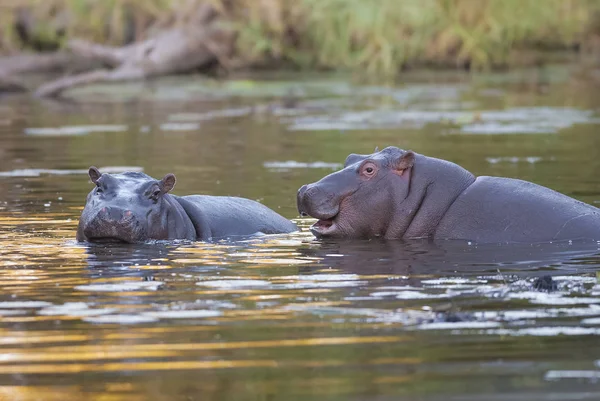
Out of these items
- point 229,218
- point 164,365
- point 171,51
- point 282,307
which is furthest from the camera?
point 171,51

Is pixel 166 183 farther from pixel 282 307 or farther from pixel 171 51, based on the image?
pixel 171 51

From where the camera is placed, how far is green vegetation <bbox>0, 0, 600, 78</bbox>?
33.5 metres

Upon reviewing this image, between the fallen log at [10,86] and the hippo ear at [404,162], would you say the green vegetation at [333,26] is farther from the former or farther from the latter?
the hippo ear at [404,162]

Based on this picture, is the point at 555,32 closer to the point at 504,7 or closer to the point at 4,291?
the point at 504,7

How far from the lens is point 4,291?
25.8 ft

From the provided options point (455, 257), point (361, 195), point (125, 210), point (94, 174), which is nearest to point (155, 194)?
point (125, 210)

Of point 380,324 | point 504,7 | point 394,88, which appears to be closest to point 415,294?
point 380,324

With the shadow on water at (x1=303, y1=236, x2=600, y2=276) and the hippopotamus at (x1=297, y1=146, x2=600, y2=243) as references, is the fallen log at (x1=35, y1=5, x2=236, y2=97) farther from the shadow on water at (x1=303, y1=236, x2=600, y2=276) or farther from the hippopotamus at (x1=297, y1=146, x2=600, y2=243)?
the shadow on water at (x1=303, y1=236, x2=600, y2=276)

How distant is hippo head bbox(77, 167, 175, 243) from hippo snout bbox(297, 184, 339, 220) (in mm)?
988

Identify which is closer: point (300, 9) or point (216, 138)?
point (216, 138)

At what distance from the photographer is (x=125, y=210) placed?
9.70 meters

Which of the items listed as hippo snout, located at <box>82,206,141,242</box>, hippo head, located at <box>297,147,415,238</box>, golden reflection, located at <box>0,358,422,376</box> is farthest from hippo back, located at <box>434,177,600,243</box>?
golden reflection, located at <box>0,358,422,376</box>

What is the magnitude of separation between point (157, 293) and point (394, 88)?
899 inches

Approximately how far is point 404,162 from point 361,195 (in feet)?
1.33
